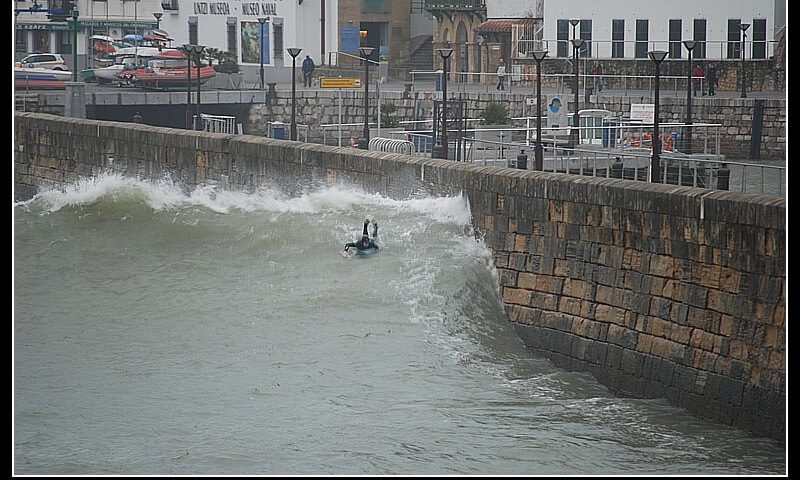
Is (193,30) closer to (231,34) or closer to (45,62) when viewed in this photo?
(231,34)

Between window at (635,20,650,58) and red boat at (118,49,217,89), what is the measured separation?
12.8 meters

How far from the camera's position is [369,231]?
1980cm

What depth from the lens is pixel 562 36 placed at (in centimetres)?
4997

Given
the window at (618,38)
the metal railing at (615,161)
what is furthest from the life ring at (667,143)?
the window at (618,38)

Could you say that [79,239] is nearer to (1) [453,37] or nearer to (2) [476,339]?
(2) [476,339]

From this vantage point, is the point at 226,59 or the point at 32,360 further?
the point at 226,59

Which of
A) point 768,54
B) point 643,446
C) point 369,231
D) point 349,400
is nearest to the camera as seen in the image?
point 643,446

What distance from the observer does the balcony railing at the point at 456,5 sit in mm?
57094

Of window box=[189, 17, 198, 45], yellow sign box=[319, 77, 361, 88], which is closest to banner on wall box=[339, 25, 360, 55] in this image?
window box=[189, 17, 198, 45]

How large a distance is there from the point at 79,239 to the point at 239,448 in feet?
36.5

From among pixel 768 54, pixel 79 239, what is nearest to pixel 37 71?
pixel 768 54

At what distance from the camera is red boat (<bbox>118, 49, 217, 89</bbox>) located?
45.9 m

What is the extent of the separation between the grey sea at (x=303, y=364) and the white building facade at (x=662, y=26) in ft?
88.0
